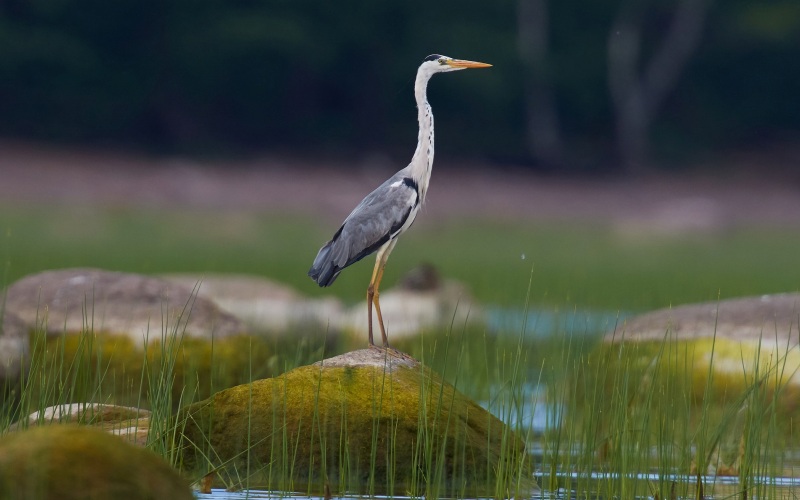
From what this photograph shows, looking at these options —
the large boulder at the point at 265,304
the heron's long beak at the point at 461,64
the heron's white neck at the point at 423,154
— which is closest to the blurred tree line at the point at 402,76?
the large boulder at the point at 265,304

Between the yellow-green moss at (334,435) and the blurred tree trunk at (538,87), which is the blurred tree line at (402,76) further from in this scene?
the yellow-green moss at (334,435)

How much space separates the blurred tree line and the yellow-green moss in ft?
75.4

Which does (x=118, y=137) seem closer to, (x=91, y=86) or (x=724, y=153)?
(x=91, y=86)

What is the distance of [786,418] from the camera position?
24.5 feet

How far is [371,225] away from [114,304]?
6.20 feet

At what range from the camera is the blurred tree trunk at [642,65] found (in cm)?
3206

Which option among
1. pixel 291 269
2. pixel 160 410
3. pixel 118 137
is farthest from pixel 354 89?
pixel 160 410

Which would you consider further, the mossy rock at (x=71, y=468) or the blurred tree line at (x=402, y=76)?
the blurred tree line at (x=402, y=76)

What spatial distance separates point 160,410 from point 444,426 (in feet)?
3.44

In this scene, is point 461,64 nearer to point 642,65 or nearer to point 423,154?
point 423,154

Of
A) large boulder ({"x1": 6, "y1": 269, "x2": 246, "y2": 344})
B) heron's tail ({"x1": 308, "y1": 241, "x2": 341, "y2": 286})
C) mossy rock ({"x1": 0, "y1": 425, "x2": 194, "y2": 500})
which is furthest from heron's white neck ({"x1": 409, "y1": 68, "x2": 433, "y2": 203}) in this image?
mossy rock ({"x1": 0, "y1": 425, "x2": 194, "y2": 500})

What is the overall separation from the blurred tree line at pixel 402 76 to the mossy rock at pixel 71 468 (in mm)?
24611

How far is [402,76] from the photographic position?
30.9 meters

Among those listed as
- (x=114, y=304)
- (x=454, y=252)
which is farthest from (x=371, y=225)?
A: (x=454, y=252)
